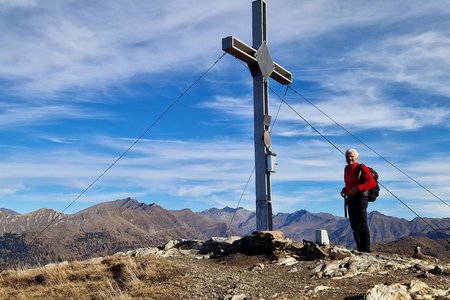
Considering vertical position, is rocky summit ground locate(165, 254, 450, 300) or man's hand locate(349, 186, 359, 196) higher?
man's hand locate(349, 186, 359, 196)

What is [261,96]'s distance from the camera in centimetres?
1554

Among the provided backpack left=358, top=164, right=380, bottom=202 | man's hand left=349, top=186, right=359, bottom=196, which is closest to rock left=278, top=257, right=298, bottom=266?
man's hand left=349, top=186, right=359, bottom=196

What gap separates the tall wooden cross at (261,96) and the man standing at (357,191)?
2.72 m

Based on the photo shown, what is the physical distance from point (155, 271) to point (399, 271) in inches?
236

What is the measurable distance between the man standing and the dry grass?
526 cm

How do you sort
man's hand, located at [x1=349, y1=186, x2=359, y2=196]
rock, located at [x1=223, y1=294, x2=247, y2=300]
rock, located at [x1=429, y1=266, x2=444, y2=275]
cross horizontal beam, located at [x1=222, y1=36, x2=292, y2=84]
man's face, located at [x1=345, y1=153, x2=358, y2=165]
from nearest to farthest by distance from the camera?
1. rock, located at [x1=223, y1=294, x2=247, y2=300]
2. rock, located at [x1=429, y1=266, x2=444, y2=275]
3. man's hand, located at [x1=349, y1=186, x2=359, y2=196]
4. man's face, located at [x1=345, y1=153, x2=358, y2=165]
5. cross horizontal beam, located at [x1=222, y1=36, x2=292, y2=84]

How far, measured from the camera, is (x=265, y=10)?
1628 centimetres

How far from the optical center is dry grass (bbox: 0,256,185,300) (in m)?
10.1

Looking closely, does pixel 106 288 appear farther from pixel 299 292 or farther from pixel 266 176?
pixel 266 176

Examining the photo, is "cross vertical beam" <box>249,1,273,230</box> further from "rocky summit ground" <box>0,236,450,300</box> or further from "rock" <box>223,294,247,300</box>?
"rock" <box>223,294,247,300</box>

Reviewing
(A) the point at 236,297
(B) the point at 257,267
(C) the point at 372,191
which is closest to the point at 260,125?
(C) the point at 372,191

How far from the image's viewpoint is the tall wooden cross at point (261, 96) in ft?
48.6

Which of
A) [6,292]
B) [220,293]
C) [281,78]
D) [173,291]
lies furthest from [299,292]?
[281,78]

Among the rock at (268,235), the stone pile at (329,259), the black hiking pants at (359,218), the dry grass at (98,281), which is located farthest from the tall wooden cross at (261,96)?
the dry grass at (98,281)
